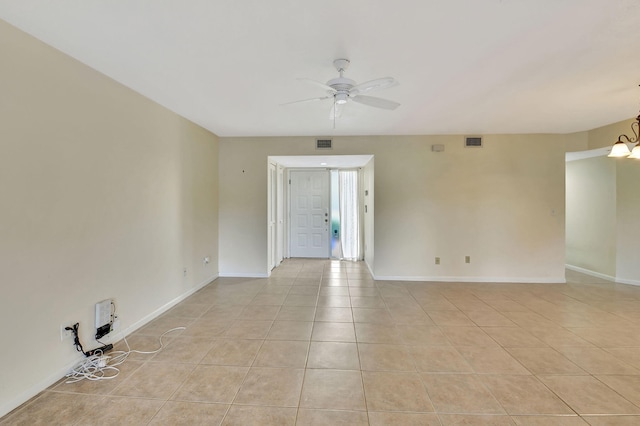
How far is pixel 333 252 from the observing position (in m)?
6.71

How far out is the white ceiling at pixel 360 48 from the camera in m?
1.67

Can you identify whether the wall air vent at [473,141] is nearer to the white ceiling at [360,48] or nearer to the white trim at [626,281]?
the white ceiling at [360,48]

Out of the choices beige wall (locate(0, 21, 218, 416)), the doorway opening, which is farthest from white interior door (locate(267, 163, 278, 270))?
beige wall (locate(0, 21, 218, 416))

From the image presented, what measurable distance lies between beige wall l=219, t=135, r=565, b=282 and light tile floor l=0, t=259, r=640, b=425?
3.01 feet

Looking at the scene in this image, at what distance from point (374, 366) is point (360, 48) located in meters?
2.53

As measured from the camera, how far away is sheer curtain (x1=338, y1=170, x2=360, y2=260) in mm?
6648

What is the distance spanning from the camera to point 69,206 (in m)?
2.16

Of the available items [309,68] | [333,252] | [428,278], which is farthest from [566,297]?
[309,68]

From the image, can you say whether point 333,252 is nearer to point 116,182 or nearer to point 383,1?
point 116,182

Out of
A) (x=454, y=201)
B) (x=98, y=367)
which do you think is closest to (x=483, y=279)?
(x=454, y=201)

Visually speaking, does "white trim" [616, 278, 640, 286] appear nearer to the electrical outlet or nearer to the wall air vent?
the wall air vent

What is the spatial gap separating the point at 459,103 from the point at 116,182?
3776mm

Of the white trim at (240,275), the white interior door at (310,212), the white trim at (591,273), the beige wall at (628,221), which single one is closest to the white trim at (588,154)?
the beige wall at (628,221)

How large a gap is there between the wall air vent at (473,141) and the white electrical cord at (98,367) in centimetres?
538
